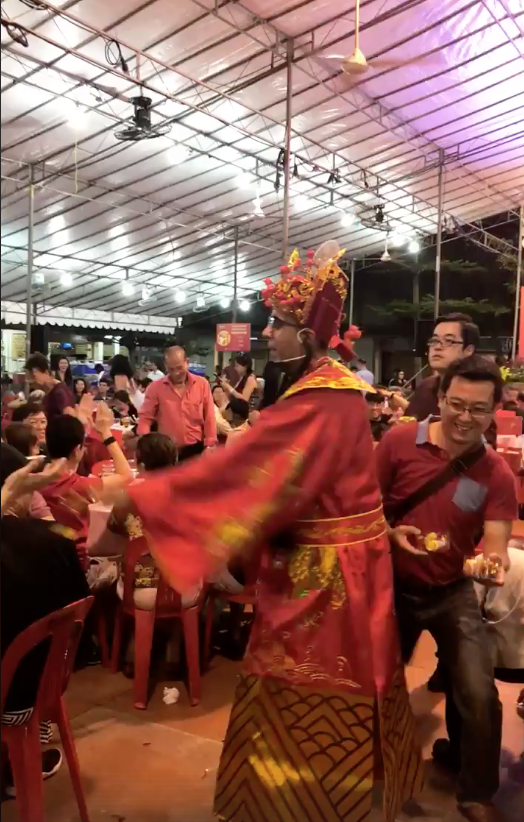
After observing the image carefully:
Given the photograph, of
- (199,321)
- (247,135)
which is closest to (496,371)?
(247,135)

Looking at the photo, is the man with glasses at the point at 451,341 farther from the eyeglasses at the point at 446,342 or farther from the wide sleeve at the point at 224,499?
the wide sleeve at the point at 224,499

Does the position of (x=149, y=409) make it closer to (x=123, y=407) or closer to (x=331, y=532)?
(x=123, y=407)

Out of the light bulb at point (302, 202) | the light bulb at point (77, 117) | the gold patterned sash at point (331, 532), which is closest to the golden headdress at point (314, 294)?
the gold patterned sash at point (331, 532)

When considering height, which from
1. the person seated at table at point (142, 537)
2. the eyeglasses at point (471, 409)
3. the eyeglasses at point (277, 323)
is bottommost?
the person seated at table at point (142, 537)

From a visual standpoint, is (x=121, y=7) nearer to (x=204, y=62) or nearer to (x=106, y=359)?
(x=204, y=62)

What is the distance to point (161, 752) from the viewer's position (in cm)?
258

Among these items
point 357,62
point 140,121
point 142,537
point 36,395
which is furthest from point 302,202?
point 142,537

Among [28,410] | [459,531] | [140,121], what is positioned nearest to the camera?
[459,531]

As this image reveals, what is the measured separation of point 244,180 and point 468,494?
33.7 feet

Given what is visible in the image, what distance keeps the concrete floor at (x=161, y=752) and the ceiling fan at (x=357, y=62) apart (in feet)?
15.1

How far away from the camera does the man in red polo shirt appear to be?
2035 millimetres

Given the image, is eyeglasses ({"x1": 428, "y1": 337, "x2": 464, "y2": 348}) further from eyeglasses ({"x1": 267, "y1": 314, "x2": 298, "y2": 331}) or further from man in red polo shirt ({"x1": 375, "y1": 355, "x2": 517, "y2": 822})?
eyeglasses ({"x1": 267, "y1": 314, "x2": 298, "y2": 331})

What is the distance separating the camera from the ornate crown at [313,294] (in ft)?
6.16

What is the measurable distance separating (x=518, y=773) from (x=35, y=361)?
399 cm
